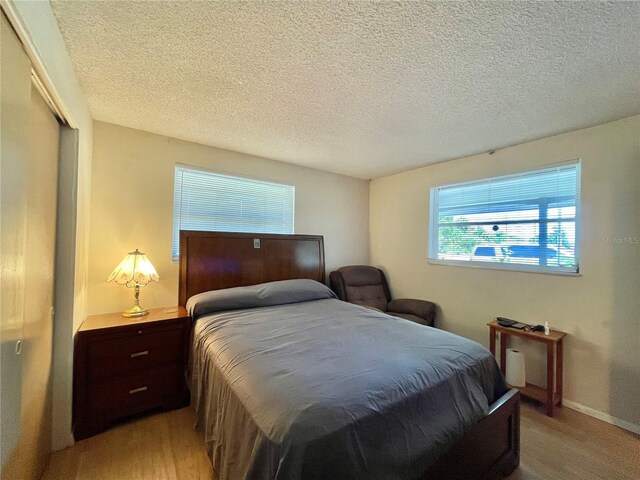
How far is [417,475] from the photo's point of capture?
3.49 feet

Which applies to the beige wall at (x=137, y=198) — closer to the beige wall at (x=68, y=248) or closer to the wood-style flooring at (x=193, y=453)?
the beige wall at (x=68, y=248)

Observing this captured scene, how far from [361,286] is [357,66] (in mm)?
2668

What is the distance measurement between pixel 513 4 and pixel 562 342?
102 inches

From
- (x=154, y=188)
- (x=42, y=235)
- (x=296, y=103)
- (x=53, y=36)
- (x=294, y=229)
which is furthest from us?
(x=294, y=229)

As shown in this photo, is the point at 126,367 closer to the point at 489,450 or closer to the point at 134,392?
the point at 134,392

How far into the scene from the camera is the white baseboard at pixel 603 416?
1980mm

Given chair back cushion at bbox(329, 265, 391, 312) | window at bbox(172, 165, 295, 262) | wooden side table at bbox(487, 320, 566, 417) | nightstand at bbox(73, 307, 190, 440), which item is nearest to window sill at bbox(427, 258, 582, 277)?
wooden side table at bbox(487, 320, 566, 417)

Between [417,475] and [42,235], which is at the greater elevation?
[42,235]

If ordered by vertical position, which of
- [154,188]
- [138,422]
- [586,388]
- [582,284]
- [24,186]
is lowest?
[138,422]

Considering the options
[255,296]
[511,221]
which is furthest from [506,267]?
[255,296]

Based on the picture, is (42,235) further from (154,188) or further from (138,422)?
(138,422)

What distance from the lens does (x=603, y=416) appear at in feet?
6.93

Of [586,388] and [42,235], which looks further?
[586,388]

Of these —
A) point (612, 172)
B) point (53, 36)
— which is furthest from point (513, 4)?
point (53, 36)
